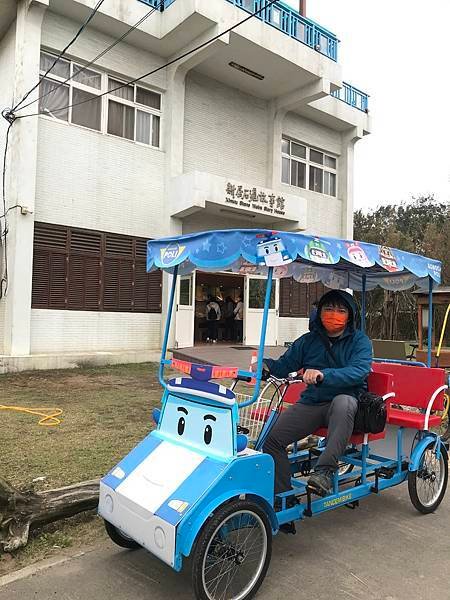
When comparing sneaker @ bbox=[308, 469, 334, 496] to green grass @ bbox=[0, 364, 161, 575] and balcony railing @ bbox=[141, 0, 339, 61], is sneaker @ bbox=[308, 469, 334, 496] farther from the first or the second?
balcony railing @ bbox=[141, 0, 339, 61]

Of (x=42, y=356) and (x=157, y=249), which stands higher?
(x=157, y=249)

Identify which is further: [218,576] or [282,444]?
[282,444]

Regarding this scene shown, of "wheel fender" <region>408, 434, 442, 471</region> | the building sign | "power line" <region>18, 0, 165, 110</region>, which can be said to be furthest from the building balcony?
"wheel fender" <region>408, 434, 442, 471</region>

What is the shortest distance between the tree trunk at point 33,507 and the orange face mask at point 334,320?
223 centimetres

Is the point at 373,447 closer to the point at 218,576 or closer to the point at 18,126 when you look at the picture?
the point at 218,576

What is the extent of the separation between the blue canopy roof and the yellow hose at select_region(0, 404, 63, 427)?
135 inches

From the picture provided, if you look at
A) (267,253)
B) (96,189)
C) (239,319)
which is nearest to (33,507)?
(267,253)

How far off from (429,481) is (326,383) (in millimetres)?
1646

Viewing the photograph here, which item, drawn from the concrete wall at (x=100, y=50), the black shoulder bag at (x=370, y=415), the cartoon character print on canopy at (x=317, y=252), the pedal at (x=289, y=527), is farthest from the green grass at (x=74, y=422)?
the concrete wall at (x=100, y=50)

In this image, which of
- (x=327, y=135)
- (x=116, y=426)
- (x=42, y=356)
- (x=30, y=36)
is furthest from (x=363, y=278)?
(x=327, y=135)

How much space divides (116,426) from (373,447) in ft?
11.0

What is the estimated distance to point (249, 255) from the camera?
138 inches

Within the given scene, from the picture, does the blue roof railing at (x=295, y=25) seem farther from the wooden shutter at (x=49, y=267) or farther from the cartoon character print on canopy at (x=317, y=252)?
the cartoon character print on canopy at (x=317, y=252)

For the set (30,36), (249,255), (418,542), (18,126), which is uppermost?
(30,36)
